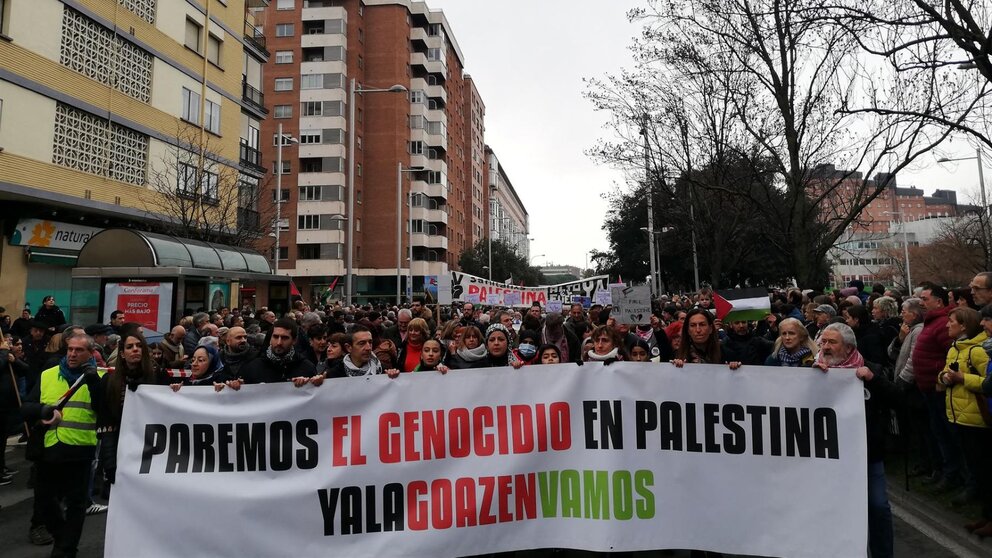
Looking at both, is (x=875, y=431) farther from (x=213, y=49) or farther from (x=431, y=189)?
(x=431, y=189)

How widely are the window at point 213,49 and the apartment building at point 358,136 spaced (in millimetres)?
21874

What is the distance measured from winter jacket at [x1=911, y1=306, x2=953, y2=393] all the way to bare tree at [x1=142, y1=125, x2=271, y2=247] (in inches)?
782

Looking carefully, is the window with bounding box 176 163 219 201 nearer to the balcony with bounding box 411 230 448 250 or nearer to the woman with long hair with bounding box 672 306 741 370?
the woman with long hair with bounding box 672 306 741 370

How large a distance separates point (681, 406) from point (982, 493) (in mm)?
2939

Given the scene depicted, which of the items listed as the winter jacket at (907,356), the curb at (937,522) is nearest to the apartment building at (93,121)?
the winter jacket at (907,356)

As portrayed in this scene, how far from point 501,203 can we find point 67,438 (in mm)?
106319

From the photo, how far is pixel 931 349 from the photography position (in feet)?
18.6

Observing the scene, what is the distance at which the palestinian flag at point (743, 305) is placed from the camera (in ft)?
20.4

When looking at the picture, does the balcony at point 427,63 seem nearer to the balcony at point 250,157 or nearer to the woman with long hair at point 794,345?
the balcony at point 250,157

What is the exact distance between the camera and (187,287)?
13859mm

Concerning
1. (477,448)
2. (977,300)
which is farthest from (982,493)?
(477,448)

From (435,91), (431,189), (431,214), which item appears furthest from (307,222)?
(435,91)

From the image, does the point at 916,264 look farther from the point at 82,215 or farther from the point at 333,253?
the point at 82,215

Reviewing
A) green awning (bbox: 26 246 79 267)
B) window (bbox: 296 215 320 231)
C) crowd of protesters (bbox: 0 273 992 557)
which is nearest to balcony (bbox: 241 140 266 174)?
green awning (bbox: 26 246 79 267)
